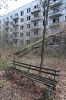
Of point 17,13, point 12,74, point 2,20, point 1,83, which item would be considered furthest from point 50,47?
point 2,20

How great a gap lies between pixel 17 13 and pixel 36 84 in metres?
35.3

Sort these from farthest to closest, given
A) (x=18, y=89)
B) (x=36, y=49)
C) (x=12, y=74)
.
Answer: (x=36, y=49) → (x=12, y=74) → (x=18, y=89)

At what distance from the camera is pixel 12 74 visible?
5.92 meters

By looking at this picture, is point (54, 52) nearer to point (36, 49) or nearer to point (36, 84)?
point (36, 49)

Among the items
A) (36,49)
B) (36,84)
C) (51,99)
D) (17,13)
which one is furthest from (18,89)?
A: (17,13)

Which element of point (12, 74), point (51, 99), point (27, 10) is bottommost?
point (51, 99)

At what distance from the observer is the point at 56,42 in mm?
13984

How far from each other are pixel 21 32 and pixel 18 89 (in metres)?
31.1

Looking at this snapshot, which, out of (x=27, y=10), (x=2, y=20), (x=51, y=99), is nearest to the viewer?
(x=51, y=99)

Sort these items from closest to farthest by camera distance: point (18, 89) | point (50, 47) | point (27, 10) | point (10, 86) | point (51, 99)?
point (51, 99) < point (18, 89) < point (10, 86) < point (50, 47) < point (27, 10)

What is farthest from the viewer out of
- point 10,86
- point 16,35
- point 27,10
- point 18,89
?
point 16,35

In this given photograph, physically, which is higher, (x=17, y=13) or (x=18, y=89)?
(x=17, y=13)

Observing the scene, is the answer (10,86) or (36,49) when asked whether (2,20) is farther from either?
(10,86)

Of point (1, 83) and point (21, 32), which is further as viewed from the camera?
point (21, 32)
